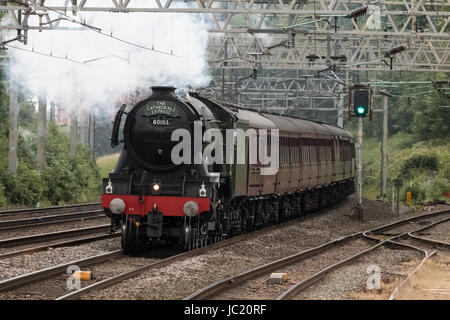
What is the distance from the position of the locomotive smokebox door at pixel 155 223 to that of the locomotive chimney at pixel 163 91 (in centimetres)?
220

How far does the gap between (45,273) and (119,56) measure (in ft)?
51.0

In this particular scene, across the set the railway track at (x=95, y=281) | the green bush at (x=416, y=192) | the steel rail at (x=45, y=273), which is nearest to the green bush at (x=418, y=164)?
the green bush at (x=416, y=192)

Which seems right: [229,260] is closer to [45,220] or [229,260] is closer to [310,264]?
[310,264]

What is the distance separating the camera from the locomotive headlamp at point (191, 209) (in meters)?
15.4

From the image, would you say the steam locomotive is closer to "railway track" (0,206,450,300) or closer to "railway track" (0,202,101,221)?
"railway track" (0,206,450,300)

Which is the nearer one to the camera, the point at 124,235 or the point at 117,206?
the point at 117,206

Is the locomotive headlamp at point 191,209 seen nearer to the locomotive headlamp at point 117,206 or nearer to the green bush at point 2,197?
the locomotive headlamp at point 117,206

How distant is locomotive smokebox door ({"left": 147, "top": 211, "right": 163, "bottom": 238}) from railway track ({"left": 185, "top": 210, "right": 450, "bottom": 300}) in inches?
89.3

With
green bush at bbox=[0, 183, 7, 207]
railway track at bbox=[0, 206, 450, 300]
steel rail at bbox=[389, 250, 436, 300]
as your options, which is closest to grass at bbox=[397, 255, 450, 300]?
steel rail at bbox=[389, 250, 436, 300]

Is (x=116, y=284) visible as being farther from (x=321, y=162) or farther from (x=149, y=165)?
(x=321, y=162)

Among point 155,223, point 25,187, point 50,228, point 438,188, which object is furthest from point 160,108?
point 438,188

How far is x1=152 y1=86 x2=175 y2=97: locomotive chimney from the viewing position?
53.0 feet

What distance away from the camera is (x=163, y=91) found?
53.2ft
